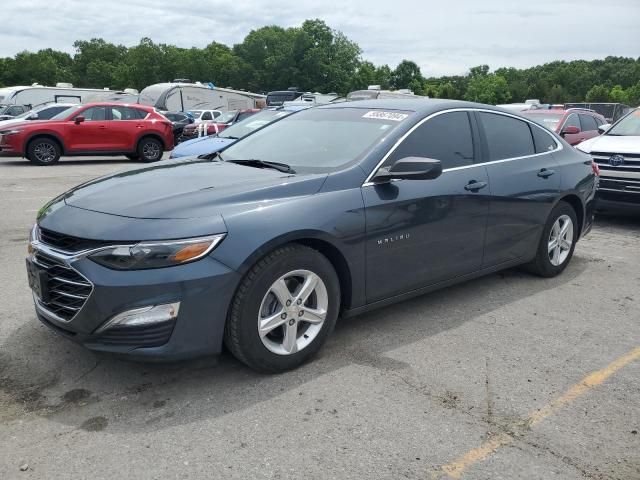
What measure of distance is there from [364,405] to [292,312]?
2.20 ft

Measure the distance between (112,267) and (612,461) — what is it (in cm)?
255

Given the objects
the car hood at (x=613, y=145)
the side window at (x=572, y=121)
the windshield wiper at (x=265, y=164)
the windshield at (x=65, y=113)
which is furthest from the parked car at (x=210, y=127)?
the windshield wiper at (x=265, y=164)

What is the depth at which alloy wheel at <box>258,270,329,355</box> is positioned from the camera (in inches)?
132

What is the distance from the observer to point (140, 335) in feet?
9.88

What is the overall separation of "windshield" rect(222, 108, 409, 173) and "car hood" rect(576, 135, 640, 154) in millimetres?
5098

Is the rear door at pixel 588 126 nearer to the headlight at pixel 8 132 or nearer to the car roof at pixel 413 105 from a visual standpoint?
the car roof at pixel 413 105

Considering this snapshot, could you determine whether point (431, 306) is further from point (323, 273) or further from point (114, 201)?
point (114, 201)

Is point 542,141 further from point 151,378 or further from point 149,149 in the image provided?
point 149,149

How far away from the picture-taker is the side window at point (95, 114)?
52.7 ft

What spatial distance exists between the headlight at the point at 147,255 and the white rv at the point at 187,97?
95.3ft

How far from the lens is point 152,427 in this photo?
2.91m

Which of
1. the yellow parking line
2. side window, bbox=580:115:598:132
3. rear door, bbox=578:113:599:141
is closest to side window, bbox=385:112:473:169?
the yellow parking line

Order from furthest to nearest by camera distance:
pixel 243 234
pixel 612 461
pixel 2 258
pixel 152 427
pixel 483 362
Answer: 1. pixel 2 258
2. pixel 483 362
3. pixel 243 234
4. pixel 152 427
5. pixel 612 461

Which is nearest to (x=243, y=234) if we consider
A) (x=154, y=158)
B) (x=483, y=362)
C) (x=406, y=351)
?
(x=406, y=351)
